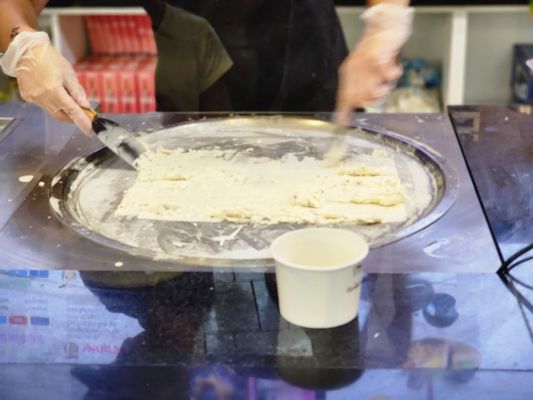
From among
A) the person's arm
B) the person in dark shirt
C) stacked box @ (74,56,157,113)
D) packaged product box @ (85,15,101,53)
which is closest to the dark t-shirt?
the person in dark shirt

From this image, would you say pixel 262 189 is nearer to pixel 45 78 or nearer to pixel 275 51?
pixel 45 78

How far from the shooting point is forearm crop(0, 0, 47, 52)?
4.96 feet

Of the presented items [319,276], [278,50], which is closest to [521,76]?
[278,50]

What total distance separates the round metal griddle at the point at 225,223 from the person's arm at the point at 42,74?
99mm

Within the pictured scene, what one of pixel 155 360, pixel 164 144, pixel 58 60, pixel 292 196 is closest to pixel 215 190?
pixel 292 196

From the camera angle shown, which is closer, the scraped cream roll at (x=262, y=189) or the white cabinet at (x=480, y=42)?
the scraped cream roll at (x=262, y=189)

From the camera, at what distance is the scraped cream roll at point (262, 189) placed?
4.03 ft

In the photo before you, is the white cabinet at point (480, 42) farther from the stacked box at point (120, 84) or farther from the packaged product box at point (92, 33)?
the packaged product box at point (92, 33)

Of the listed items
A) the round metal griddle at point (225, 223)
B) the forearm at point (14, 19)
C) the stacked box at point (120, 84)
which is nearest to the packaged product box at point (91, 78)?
the stacked box at point (120, 84)

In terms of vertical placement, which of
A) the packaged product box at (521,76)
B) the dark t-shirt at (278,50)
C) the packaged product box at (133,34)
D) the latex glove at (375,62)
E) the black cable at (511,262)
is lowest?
the packaged product box at (521,76)

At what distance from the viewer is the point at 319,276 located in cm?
86

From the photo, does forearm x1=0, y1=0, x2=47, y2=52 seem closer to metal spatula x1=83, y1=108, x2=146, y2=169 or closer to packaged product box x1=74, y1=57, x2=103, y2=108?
metal spatula x1=83, y1=108, x2=146, y2=169

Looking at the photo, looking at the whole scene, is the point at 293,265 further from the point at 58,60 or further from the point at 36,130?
the point at 36,130

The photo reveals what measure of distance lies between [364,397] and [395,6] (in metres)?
0.79
